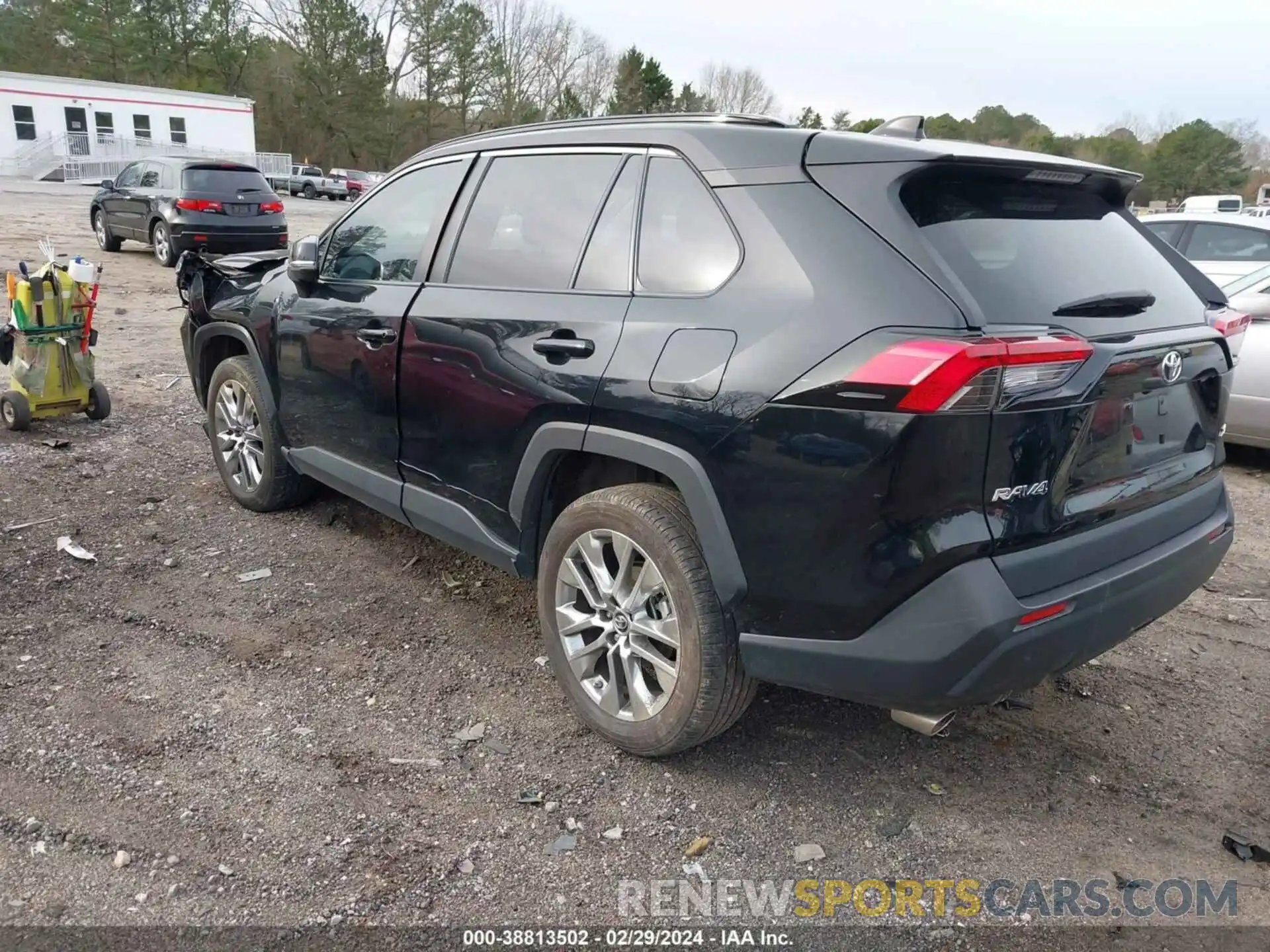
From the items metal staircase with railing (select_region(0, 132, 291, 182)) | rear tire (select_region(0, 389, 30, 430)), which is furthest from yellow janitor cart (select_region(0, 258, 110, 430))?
metal staircase with railing (select_region(0, 132, 291, 182))

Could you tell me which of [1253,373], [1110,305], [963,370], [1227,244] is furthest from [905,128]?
[1227,244]

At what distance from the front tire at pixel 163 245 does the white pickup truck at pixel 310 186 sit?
30.8 meters

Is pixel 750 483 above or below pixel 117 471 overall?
above

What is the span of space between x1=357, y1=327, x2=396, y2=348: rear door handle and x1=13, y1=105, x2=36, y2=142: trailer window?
1921 inches

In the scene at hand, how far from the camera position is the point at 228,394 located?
4863mm

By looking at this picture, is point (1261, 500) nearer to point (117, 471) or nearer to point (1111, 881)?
point (1111, 881)

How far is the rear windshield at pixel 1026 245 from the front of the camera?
229 cm

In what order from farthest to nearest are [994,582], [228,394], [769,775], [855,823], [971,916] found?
1. [228,394]
2. [769,775]
3. [855,823]
4. [971,916]
5. [994,582]

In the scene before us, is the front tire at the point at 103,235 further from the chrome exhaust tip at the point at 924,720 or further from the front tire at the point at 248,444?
the chrome exhaust tip at the point at 924,720

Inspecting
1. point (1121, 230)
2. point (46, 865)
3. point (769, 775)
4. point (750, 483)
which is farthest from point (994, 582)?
point (46, 865)

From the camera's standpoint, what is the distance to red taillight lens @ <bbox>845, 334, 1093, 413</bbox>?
2086mm

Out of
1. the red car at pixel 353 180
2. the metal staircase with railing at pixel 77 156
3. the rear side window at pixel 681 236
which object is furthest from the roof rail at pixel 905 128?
the red car at pixel 353 180

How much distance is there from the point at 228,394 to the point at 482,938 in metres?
3.52

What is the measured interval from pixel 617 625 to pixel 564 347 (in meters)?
0.89
